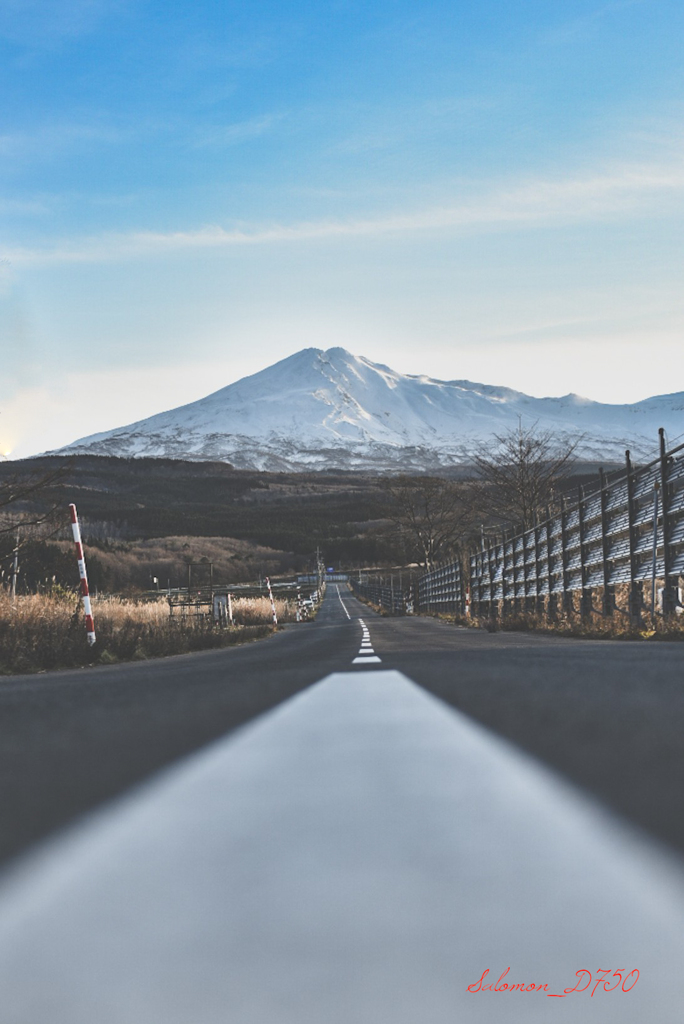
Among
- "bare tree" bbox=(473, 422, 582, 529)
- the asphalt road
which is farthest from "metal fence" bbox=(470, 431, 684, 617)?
"bare tree" bbox=(473, 422, 582, 529)

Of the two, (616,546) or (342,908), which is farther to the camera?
(616,546)

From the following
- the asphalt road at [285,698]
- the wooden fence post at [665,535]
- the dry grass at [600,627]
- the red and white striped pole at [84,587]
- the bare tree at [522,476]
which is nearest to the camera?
the asphalt road at [285,698]

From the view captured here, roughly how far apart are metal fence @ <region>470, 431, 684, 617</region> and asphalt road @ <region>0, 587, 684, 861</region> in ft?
22.2

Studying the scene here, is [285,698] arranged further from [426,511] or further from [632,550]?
[426,511]

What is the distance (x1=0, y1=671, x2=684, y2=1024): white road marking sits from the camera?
55.4 inches

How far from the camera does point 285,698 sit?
5.52 m

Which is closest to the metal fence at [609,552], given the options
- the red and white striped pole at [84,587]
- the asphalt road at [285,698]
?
the asphalt road at [285,698]

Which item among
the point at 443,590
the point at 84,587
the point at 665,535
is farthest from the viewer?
the point at 443,590

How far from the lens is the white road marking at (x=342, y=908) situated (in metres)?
1.41
